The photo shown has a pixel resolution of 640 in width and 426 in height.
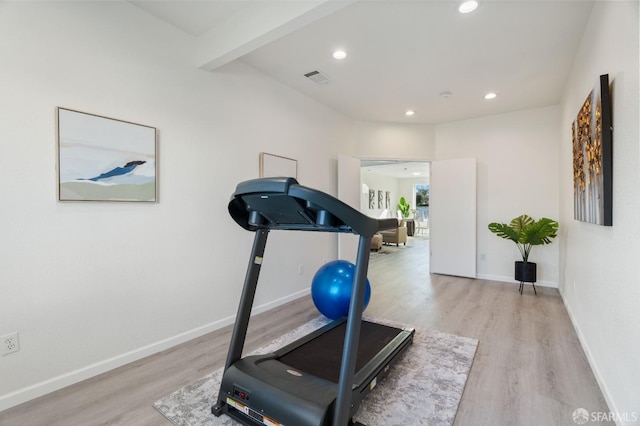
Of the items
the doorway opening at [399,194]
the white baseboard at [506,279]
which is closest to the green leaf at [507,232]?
the white baseboard at [506,279]

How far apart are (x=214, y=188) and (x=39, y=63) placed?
1458 millimetres

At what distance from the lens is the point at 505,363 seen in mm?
2285

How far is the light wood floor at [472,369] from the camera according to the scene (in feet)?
5.68

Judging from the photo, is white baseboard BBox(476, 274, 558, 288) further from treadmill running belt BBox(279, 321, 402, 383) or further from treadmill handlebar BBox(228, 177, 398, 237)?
treadmill handlebar BBox(228, 177, 398, 237)

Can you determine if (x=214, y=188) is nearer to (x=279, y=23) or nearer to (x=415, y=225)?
(x=279, y=23)

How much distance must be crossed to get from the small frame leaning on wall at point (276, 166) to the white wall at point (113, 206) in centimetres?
10

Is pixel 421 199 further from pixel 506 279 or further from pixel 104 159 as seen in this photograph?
pixel 104 159

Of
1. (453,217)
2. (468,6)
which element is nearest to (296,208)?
(468,6)

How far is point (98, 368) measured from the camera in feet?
7.00

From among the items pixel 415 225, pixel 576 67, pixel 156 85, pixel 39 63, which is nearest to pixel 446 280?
pixel 576 67

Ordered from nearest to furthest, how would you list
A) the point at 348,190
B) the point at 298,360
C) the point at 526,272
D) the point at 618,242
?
the point at 618,242
the point at 298,360
the point at 526,272
the point at 348,190

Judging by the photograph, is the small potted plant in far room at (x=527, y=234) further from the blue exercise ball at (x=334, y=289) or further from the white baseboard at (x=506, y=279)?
the blue exercise ball at (x=334, y=289)

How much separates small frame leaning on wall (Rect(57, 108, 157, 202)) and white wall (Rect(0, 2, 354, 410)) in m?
0.06

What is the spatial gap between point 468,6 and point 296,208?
2.12 meters
